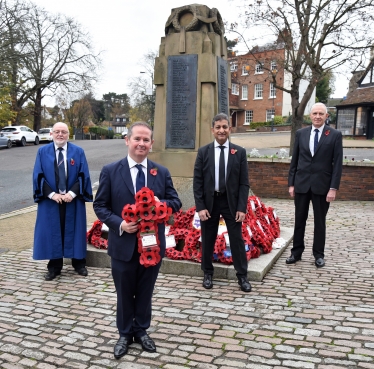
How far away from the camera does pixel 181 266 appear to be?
5211mm

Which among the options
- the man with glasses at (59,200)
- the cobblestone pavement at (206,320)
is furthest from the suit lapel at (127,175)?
the man with glasses at (59,200)

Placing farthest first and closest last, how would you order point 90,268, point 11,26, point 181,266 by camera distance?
point 11,26 < point 90,268 < point 181,266

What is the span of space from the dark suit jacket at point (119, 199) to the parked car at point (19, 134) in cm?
2914

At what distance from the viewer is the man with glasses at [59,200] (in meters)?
5.09

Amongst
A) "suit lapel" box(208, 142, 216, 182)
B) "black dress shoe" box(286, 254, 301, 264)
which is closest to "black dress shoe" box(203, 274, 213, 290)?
"suit lapel" box(208, 142, 216, 182)

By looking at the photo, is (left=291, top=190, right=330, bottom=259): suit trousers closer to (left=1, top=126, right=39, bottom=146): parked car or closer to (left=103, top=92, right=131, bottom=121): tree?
(left=1, top=126, right=39, bottom=146): parked car

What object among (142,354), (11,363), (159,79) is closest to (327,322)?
(142,354)

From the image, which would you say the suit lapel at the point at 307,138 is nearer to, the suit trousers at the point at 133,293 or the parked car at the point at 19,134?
the suit trousers at the point at 133,293

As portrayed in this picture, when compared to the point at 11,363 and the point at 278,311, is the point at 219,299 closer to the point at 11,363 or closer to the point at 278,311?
the point at 278,311

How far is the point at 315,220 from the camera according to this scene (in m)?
5.57

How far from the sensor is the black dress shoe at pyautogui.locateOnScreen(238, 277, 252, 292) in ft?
15.0

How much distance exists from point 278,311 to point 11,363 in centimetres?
242

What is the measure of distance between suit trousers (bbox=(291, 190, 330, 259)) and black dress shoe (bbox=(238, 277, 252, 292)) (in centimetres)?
134

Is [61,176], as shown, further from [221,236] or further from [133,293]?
[133,293]
